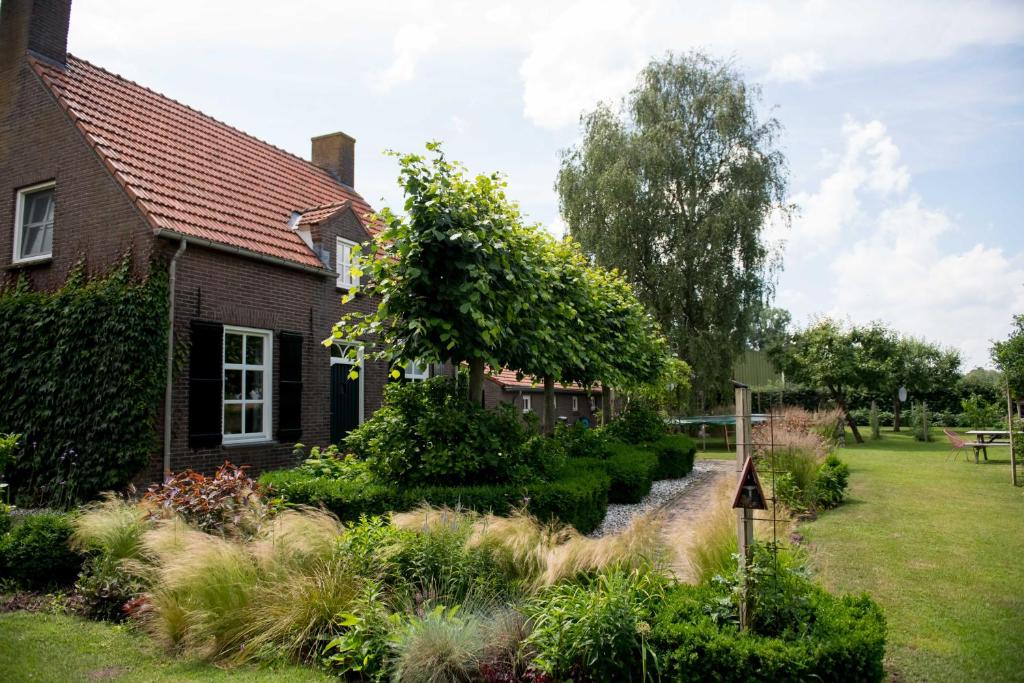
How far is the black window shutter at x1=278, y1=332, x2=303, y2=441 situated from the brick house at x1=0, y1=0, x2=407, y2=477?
0.08ft

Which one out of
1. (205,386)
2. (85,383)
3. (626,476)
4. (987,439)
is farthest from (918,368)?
(85,383)

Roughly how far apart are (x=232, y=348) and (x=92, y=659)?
22.8 feet

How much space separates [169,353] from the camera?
969cm

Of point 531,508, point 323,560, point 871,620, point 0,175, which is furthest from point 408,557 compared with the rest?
point 0,175

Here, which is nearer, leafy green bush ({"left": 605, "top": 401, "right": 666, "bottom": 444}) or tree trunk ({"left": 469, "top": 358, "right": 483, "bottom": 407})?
tree trunk ({"left": 469, "top": 358, "right": 483, "bottom": 407})

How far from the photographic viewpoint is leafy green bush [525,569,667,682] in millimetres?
3789

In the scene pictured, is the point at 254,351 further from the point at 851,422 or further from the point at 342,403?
the point at 851,422

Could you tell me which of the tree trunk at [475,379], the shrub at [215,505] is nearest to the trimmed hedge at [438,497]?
the shrub at [215,505]

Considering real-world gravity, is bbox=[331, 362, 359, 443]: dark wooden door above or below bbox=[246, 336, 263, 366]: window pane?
below

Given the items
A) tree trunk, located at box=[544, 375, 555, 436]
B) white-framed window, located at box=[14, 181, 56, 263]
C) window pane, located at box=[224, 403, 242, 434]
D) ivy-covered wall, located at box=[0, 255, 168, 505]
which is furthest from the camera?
tree trunk, located at box=[544, 375, 555, 436]

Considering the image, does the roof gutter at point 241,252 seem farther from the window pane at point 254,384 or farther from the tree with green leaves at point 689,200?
the tree with green leaves at point 689,200

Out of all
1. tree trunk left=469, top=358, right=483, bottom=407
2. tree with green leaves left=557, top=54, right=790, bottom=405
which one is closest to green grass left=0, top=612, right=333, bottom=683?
tree trunk left=469, top=358, right=483, bottom=407

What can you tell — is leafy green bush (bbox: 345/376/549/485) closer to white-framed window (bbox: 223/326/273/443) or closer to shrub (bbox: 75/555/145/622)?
shrub (bbox: 75/555/145/622)

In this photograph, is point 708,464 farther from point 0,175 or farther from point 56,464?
point 0,175
